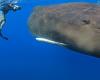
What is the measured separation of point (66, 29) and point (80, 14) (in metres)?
0.33

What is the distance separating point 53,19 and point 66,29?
35 centimetres

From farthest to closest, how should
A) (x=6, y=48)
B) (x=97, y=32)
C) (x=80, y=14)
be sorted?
1. (x=6, y=48)
2. (x=80, y=14)
3. (x=97, y=32)

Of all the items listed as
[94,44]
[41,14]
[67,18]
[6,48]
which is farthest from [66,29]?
[6,48]

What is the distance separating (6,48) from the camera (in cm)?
2414

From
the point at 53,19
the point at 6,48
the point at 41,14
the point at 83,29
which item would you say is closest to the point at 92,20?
the point at 83,29

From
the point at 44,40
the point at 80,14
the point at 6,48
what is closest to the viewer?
the point at 80,14

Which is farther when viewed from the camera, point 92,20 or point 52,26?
point 52,26

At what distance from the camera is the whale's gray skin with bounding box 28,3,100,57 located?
13.2ft

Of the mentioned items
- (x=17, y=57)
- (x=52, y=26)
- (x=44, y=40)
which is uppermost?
(x=52, y=26)

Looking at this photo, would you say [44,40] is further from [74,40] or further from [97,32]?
[97,32]

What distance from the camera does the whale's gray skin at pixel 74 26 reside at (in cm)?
403

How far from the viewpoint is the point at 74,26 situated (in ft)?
13.6

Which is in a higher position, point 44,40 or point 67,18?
point 67,18

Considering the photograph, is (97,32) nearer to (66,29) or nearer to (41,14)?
(66,29)
